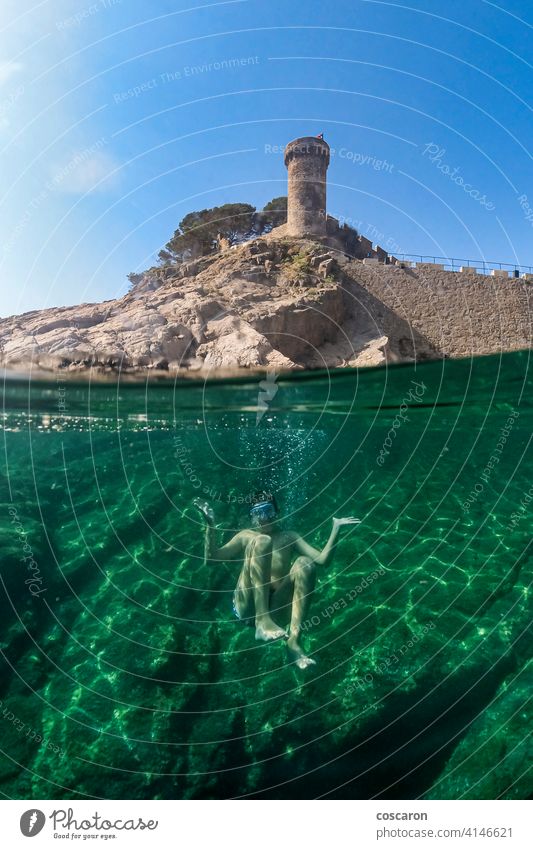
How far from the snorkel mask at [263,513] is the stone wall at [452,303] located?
25873mm

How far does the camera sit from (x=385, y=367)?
13.7m

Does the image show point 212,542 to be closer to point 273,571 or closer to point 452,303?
point 273,571

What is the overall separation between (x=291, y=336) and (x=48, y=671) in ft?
64.5

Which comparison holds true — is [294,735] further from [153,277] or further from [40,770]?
[153,277]

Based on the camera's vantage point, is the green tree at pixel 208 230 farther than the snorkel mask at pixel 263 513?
Yes

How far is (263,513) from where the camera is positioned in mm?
4793

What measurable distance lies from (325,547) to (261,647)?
2.35m

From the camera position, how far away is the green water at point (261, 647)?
458cm

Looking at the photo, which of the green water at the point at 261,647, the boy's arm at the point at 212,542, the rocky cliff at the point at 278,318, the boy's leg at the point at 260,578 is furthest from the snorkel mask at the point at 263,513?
the rocky cliff at the point at 278,318

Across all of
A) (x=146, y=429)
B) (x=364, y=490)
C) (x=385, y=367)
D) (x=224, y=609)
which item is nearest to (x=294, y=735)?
(x=224, y=609)

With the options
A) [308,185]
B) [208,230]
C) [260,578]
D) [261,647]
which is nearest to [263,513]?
[260,578]

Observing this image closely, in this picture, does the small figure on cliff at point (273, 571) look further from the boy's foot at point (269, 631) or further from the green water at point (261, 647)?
the green water at point (261, 647)

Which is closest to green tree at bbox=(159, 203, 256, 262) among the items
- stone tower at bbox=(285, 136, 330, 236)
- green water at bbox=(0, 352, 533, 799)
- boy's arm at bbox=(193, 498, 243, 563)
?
stone tower at bbox=(285, 136, 330, 236)

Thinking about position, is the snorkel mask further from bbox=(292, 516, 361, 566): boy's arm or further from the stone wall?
the stone wall
